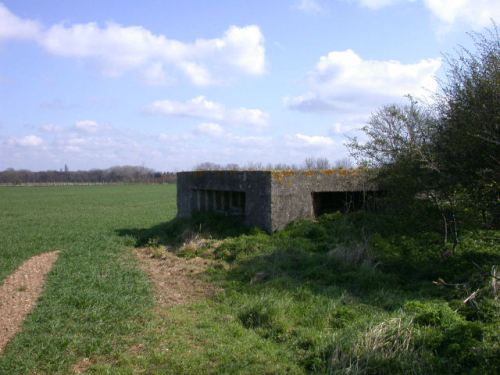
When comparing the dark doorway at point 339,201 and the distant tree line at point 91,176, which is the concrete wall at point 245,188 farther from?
the distant tree line at point 91,176

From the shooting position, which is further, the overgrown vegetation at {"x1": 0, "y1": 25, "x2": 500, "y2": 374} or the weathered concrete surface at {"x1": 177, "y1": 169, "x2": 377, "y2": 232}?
the weathered concrete surface at {"x1": 177, "y1": 169, "x2": 377, "y2": 232}

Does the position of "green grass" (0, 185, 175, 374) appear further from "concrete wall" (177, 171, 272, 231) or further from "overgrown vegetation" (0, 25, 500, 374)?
"concrete wall" (177, 171, 272, 231)

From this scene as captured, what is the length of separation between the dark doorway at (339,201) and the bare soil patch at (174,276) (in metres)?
4.32

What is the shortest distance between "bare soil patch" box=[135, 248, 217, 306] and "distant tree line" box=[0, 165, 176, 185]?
87.5 meters

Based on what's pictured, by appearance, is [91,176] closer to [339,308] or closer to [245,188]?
[245,188]

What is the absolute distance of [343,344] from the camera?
578 cm

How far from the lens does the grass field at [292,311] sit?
18.5ft

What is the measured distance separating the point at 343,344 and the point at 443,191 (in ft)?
17.7

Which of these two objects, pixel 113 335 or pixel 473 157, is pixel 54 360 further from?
pixel 473 157

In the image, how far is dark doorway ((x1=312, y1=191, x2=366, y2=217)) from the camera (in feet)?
47.3

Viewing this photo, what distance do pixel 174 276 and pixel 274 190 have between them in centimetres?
364

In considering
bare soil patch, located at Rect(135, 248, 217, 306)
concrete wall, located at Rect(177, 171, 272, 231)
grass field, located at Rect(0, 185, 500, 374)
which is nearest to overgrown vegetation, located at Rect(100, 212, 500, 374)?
grass field, located at Rect(0, 185, 500, 374)

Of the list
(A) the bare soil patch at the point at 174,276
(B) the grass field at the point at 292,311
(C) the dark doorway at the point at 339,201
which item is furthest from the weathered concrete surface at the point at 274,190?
(A) the bare soil patch at the point at 174,276

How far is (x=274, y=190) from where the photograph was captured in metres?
12.9
